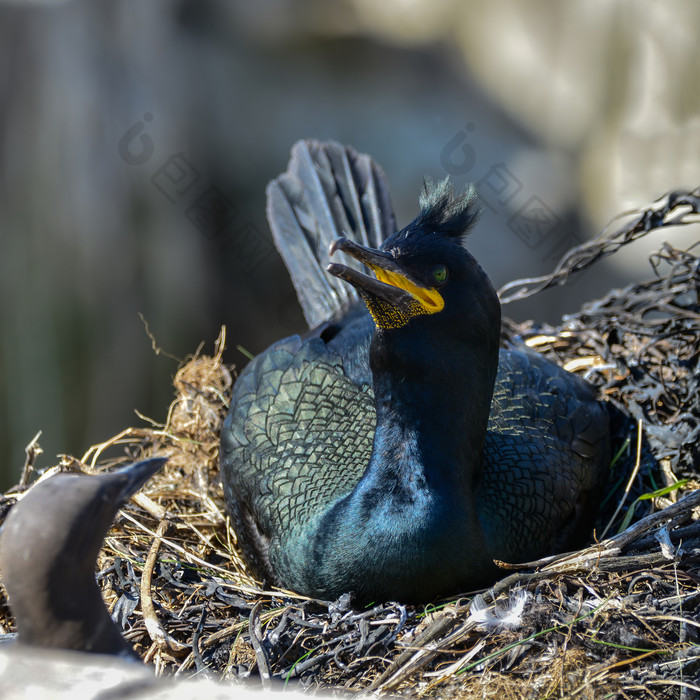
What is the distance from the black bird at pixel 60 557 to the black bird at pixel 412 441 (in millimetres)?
764

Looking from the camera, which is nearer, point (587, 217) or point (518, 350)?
point (518, 350)

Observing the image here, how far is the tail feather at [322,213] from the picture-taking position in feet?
11.4

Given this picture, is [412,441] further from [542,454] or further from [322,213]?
[322,213]

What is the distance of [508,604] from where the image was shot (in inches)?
82.8

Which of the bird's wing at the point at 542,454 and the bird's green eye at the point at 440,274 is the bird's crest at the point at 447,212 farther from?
the bird's wing at the point at 542,454

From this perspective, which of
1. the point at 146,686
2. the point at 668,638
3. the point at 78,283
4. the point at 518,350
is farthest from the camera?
the point at 78,283

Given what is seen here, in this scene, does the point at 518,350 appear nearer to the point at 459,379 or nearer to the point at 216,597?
the point at 459,379

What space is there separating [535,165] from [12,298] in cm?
404

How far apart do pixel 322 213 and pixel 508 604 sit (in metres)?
1.99

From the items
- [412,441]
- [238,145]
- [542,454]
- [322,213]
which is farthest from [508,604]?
[238,145]

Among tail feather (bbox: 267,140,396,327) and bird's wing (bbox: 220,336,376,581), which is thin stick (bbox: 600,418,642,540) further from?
tail feather (bbox: 267,140,396,327)

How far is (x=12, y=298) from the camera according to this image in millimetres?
6512

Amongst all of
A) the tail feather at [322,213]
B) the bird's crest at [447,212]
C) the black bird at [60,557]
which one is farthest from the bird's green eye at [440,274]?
the tail feather at [322,213]

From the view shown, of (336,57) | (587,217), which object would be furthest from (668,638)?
(336,57)
